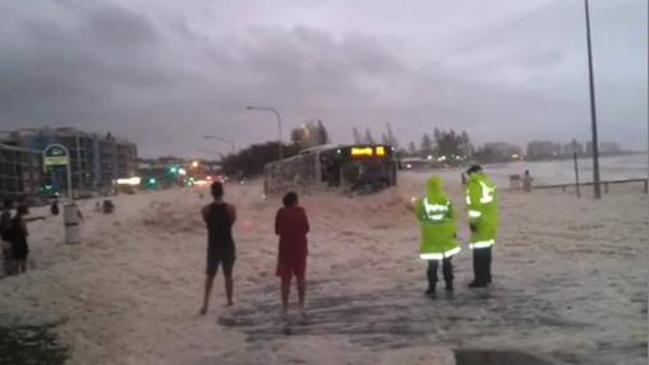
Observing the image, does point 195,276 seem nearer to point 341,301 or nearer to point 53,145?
point 341,301

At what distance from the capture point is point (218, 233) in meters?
11.8

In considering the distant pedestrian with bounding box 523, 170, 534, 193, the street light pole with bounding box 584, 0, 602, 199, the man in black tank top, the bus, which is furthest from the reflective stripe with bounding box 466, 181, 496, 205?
the distant pedestrian with bounding box 523, 170, 534, 193

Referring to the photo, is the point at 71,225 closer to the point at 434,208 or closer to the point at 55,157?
the point at 55,157

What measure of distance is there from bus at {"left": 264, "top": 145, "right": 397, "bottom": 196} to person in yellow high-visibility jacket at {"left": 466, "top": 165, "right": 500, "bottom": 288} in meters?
23.9

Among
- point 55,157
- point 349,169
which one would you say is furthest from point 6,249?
point 349,169

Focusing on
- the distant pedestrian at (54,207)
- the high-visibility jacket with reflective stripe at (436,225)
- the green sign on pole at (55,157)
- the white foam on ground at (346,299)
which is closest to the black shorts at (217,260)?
the white foam on ground at (346,299)

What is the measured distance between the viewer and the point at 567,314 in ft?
33.3

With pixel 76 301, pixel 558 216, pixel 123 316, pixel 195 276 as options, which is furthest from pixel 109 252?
pixel 558 216

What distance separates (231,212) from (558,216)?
68.0 ft

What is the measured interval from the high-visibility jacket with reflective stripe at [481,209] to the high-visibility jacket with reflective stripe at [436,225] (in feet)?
1.06

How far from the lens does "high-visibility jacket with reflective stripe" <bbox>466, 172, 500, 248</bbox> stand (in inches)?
489

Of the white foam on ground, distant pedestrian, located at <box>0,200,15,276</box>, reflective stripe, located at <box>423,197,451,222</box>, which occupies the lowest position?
the white foam on ground

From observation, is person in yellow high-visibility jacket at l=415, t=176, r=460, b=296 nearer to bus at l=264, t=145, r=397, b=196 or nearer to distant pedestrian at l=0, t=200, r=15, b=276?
distant pedestrian at l=0, t=200, r=15, b=276

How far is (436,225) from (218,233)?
10.5ft
